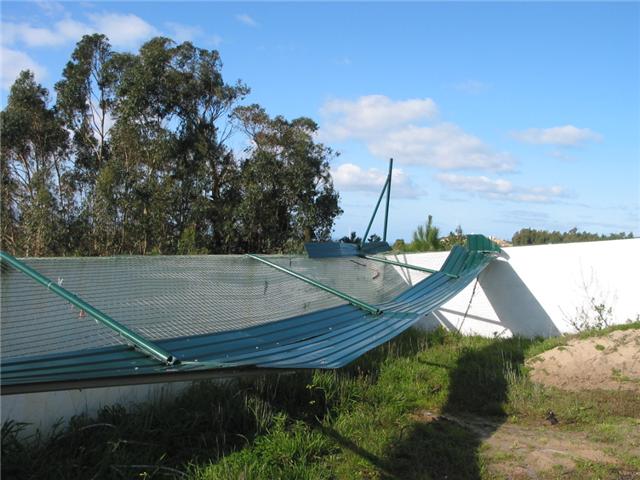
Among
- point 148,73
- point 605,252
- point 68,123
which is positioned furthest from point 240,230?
point 605,252

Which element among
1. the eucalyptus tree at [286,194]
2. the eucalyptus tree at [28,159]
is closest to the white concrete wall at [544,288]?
the eucalyptus tree at [286,194]

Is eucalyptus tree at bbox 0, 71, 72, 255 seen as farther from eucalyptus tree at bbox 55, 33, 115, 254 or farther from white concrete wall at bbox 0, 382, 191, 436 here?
white concrete wall at bbox 0, 382, 191, 436

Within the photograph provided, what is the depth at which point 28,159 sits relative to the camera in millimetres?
12789

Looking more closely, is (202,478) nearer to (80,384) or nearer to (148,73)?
(80,384)

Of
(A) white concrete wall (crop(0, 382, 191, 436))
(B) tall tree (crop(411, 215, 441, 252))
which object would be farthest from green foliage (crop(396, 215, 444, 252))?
(A) white concrete wall (crop(0, 382, 191, 436))

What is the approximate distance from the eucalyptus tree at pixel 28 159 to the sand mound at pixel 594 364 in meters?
8.42

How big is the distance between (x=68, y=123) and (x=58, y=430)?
1162 centimetres

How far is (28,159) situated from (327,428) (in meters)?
11.4

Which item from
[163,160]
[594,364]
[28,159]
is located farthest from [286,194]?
[594,364]

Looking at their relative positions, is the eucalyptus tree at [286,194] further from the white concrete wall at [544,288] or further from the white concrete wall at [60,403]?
the white concrete wall at [60,403]

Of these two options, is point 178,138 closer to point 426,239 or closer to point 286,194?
point 286,194

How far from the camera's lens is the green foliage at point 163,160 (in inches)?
441

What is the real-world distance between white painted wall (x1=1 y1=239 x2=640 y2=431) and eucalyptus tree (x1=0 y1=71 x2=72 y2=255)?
278 inches

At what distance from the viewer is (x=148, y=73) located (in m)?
12.3
